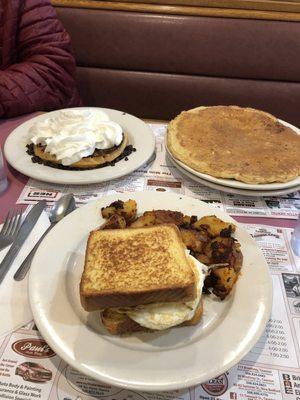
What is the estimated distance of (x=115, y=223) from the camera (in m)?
0.95

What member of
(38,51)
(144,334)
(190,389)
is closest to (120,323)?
(144,334)

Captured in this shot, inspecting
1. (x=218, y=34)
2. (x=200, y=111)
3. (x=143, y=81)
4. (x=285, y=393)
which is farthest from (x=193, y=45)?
(x=285, y=393)

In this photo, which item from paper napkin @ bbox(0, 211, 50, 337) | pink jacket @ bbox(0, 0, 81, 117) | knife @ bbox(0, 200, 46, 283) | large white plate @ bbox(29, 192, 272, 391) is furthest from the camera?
pink jacket @ bbox(0, 0, 81, 117)

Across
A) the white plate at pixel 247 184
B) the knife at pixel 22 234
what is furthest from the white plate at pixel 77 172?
the white plate at pixel 247 184

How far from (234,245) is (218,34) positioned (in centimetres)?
170

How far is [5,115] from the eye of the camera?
62.4 inches

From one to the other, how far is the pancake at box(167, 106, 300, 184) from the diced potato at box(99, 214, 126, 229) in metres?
0.38

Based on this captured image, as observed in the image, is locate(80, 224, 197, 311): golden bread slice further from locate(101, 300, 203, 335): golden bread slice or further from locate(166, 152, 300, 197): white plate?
locate(166, 152, 300, 197): white plate

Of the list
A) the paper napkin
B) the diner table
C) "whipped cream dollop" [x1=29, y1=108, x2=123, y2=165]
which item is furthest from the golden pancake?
the diner table

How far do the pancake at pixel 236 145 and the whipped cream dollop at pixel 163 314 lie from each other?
56cm

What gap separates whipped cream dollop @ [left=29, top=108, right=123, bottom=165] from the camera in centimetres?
125

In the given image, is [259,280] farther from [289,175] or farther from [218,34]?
[218,34]

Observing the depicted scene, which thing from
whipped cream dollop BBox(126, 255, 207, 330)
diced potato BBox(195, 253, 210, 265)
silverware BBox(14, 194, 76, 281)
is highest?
whipped cream dollop BBox(126, 255, 207, 330)

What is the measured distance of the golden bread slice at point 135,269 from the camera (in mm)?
723
